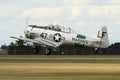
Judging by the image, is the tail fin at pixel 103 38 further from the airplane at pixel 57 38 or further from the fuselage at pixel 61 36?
the fuselage at pixel 61 36

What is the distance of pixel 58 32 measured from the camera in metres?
86.4

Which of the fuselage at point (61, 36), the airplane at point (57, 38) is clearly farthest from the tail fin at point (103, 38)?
the fuselage at point (61, 36)

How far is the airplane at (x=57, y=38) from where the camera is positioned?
85.2 meters

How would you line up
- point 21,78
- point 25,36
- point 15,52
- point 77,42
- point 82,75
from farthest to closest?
point 15,52
point 25,36
point 77,42
point 82,75
point 21,78

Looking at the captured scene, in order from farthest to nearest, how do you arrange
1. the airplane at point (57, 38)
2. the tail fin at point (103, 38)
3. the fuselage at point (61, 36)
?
the tail fin at point (103, 38) → the airplane at point (57, 38) → the fuselage at point (61, 36)

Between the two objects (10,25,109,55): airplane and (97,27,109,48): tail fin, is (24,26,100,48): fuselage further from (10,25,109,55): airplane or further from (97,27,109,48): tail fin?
(97,27,109,48): tail fin

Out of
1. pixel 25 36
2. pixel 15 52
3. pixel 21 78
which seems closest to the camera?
pixel 21 78

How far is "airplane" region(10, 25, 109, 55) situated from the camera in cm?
8525

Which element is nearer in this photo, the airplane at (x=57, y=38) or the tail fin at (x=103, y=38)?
the airplane at (x=57, y=38)

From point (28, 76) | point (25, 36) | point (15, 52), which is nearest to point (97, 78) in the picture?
Answer: point (28, 76)

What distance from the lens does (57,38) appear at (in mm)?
86875

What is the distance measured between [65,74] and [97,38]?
5402 centimetres

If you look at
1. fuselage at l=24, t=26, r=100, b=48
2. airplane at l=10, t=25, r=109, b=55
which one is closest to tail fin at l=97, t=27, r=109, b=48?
airplane at l=10, t=25, r=109, b=55

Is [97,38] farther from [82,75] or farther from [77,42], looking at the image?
[82,75]
